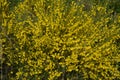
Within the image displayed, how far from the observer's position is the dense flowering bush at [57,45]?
5957 millimetres

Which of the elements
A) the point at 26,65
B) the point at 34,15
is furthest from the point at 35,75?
the point at 34,15

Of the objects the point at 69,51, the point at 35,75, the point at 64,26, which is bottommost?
the point at 35,75

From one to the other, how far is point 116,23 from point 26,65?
2.50 meters

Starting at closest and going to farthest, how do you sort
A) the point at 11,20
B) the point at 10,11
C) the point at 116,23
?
the point at 11,20 → the point at 10,11 → the point at 116,23

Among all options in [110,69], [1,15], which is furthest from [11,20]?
[110,69]

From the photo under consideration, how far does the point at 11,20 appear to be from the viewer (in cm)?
600

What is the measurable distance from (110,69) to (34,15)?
2209 mm

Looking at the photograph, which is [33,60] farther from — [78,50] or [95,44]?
[95,44]

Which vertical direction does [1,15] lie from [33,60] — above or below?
above

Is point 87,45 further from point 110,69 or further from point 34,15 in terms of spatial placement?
point 34,15

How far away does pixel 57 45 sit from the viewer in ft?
→ 19.3

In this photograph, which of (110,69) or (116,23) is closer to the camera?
(110,69)

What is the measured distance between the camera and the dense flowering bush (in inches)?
235

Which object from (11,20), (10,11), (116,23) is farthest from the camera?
(116,23)
